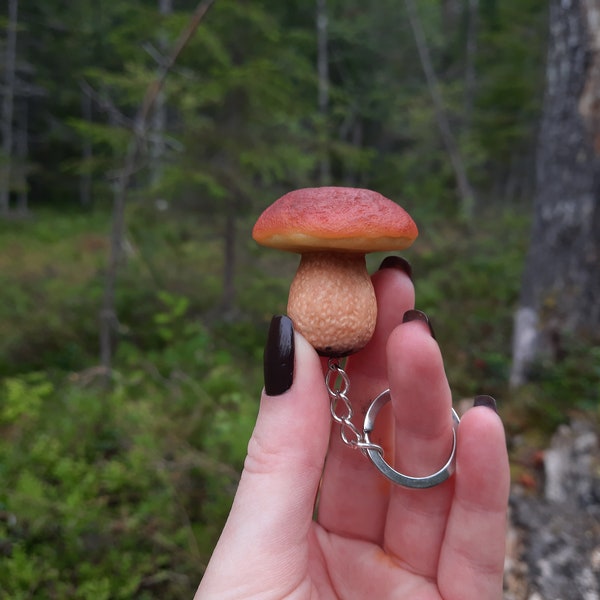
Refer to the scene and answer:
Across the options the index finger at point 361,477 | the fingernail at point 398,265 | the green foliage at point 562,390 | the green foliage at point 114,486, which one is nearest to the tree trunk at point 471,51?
the green foliage at point 562,390

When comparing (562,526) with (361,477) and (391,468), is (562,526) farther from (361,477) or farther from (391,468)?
(391,468)

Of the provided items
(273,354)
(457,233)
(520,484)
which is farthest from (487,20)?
(273,354)

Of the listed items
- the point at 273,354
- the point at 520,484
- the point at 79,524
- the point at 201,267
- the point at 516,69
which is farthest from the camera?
the point at 516,69

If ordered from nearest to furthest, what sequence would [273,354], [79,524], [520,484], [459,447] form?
[273,354] → [459,447] → [79,524] → [520,484]

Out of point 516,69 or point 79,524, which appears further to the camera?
point 516,69

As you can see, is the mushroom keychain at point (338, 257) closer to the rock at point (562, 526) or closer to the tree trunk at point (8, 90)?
the rock at point (562, 526)

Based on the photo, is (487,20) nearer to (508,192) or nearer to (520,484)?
(508,192)

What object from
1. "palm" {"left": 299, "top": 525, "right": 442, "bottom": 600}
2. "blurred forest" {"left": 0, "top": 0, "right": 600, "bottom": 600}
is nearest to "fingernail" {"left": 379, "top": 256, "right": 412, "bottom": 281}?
"palm" {"left": 299, "top": 525, "right": 442, "bottom": 600}
